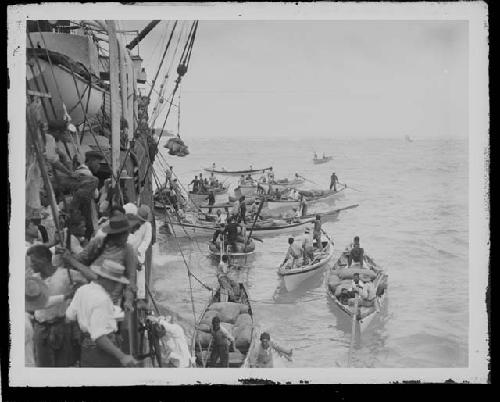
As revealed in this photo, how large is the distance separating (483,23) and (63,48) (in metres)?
3.19

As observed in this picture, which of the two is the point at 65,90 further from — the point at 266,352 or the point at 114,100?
the point at 266,352

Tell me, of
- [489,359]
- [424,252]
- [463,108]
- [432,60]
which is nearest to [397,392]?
[489,359]

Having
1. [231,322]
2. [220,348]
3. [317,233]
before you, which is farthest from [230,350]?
[317,233]

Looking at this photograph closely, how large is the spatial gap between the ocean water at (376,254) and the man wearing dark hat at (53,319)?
67 centimetres

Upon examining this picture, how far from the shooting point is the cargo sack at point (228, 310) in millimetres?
5023

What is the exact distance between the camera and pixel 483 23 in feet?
15.9

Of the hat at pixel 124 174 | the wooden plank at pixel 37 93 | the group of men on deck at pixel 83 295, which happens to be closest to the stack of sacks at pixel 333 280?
the group of men on deck at pixel 83 295

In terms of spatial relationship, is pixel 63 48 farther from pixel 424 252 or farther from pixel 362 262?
pixel 424 252

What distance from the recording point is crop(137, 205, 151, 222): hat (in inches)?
194

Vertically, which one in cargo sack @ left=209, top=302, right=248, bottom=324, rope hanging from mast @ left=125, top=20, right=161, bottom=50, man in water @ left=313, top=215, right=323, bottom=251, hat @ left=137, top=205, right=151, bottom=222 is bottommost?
cargo sack @ left=209, top=302, right=248, bottom=324

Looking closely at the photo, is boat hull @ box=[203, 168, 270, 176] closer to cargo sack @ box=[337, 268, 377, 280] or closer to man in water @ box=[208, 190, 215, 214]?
man in water @ box=[208, 190, 215, 214]

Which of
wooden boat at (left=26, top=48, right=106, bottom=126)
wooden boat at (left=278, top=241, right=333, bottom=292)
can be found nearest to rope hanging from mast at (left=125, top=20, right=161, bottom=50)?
wooden boat at (left=26, top=48, right=106, bottom=126)

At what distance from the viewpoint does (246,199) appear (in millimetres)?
5281

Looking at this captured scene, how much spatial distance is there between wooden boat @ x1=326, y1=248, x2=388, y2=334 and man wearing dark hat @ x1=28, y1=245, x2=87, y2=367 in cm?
190
